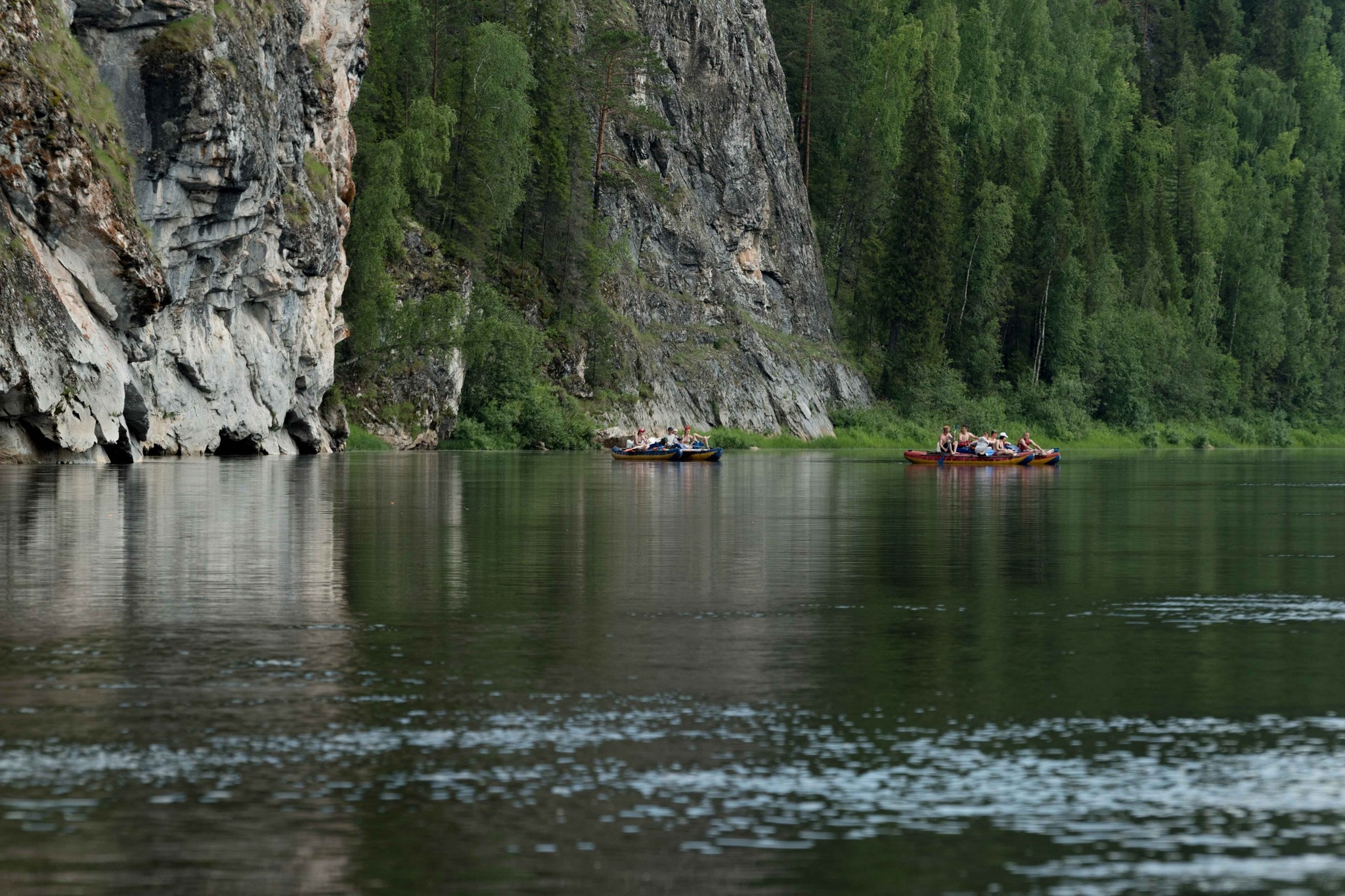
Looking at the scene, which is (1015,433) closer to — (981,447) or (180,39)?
(981,447)

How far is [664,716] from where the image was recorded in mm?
11078

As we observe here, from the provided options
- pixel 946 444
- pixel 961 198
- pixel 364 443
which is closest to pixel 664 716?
pixel 946 444

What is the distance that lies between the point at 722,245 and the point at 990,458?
48.9m

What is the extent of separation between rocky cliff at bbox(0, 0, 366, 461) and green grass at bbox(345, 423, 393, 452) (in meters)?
3.40

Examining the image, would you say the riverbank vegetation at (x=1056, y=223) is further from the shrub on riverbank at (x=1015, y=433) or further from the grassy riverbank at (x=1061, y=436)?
the grassy riverbank at (x=1061, y=436)

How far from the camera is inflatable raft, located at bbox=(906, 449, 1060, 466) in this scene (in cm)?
6912

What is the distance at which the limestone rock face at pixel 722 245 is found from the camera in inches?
4200

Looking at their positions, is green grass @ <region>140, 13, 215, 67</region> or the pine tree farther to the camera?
the pine tree

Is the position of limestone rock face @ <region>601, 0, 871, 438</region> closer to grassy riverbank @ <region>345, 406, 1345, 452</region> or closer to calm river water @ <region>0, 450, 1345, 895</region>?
grassy riverbank @ <region>345, 406, 1345, 452</region>

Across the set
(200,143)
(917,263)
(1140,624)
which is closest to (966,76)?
(917,263)

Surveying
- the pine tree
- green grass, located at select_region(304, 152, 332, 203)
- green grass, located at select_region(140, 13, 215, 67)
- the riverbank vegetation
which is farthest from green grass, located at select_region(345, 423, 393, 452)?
the pine tree

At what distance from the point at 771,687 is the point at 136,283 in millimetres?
47536

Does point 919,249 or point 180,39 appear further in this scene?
point 919,249

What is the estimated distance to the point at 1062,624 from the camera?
1588 centimetres
